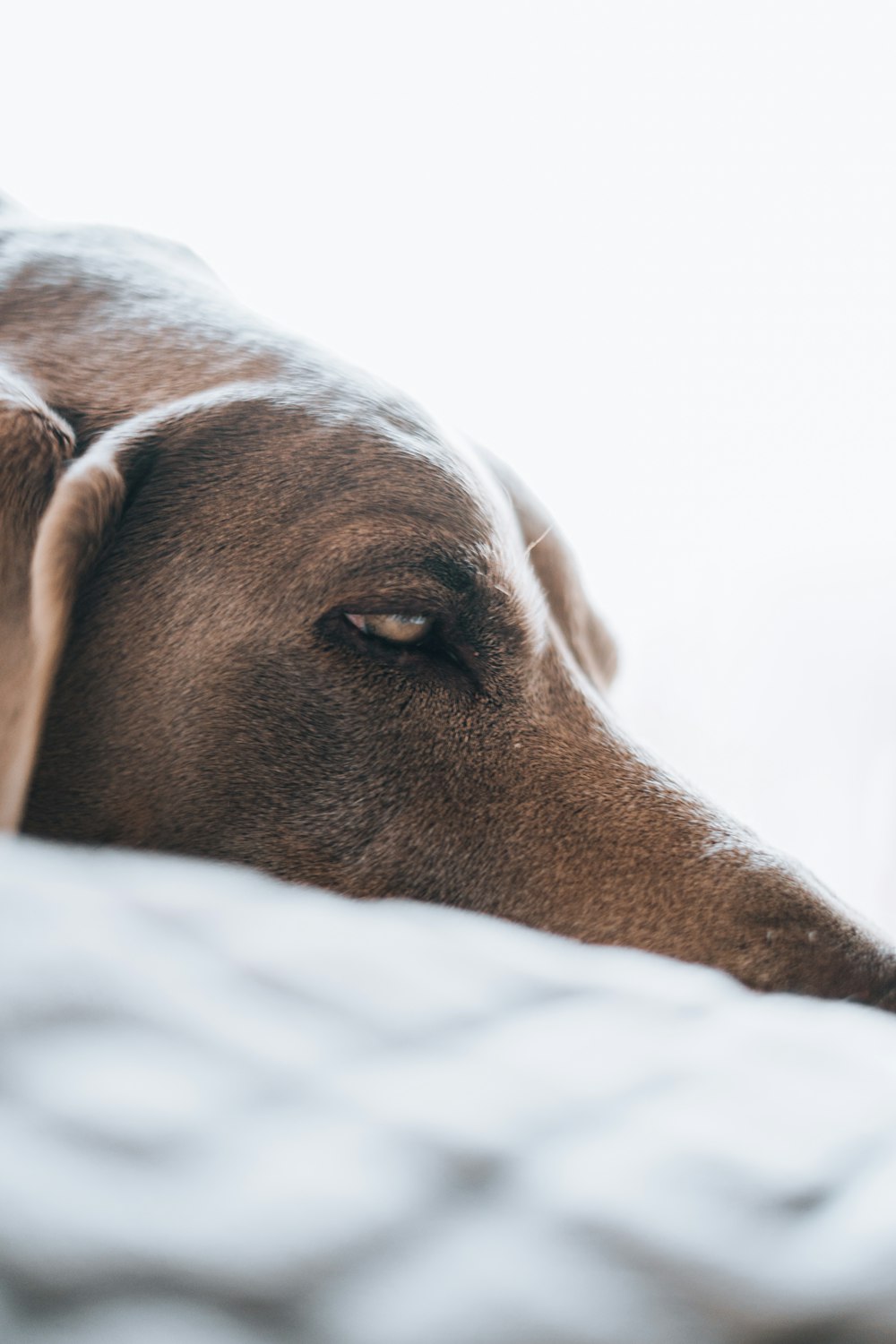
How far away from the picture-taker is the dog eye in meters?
0.86

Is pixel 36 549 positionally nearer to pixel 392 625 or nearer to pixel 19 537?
pixel 19 537

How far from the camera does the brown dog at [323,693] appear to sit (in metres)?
0.81

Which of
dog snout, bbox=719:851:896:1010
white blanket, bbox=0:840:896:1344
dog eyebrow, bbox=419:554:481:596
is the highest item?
dog eyebrow, bbox=419:554:481:596

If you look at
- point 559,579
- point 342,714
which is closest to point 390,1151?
point 342,714

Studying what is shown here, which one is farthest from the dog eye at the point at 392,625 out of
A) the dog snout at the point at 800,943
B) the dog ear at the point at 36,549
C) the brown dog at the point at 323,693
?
Answer: the dog snout at the point at 800,943

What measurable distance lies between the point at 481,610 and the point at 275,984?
486 mm

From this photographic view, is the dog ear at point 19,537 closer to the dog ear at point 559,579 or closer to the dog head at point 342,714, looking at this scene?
the dog head at point 342,714

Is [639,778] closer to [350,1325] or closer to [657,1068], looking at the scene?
[657,1068]

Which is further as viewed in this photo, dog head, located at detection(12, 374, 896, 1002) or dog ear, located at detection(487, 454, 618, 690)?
dog ear, located at detection(487, 454, 618, 690)

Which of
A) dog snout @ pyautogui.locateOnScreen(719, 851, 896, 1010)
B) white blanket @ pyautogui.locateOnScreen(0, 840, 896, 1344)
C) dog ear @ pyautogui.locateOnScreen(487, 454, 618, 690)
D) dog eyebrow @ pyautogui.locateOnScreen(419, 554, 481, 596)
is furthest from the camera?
dog ear @ pyautogui.locateOnScreen(487, 454, 618, 690)

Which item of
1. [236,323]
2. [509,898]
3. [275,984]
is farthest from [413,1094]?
[236,323]

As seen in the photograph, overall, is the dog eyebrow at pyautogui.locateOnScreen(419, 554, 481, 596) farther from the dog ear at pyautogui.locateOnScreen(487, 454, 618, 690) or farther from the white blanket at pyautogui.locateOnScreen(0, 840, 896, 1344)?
the white blanket at pyautogui.locateOnScreen(0, 840, 896, 1344)

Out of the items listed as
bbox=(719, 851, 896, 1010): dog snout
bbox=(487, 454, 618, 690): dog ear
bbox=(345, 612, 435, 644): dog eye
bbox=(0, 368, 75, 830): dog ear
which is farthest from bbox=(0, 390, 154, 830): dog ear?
bbox=(719, 851, 896, 1010): dog snout

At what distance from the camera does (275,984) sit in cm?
46
